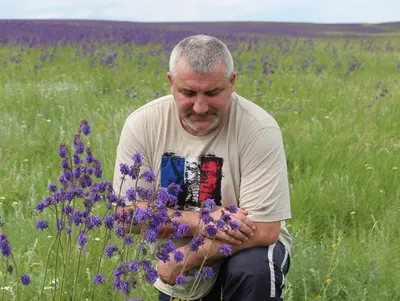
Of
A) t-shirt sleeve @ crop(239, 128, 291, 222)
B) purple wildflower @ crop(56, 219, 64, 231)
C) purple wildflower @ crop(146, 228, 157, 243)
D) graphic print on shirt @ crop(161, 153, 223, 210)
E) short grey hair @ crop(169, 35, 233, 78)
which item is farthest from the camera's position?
graphic print on shirt @ crop(161, 153, 223, 210)

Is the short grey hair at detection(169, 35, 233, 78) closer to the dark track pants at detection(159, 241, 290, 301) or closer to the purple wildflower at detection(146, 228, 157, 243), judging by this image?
the dark track pants at detection(159, 241, 290, 301)

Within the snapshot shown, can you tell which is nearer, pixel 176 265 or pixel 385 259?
pixel 176 265

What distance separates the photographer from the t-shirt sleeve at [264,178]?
2.33m

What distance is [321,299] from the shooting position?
271 centimetres

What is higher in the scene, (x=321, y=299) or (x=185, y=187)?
(x=185, y=187)

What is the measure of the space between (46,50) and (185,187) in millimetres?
9507

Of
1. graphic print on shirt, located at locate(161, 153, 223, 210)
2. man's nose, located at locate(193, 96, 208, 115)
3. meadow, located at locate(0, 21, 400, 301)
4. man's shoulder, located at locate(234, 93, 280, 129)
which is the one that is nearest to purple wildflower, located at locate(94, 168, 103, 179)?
meadow, located at locate(0, 21, 400, 301)

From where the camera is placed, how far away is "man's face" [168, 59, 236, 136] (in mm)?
2230

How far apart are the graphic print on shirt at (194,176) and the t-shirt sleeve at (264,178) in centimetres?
13

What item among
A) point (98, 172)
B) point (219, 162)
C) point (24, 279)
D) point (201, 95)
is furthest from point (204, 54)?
point (24, 279)

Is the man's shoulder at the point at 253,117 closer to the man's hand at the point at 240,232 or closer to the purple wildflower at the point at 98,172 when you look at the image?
the man's hand at the point at 240,232

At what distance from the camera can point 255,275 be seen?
225 cm

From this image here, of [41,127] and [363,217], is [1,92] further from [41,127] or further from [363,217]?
[363,217]

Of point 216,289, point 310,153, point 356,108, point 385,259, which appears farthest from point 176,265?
point 356,108
